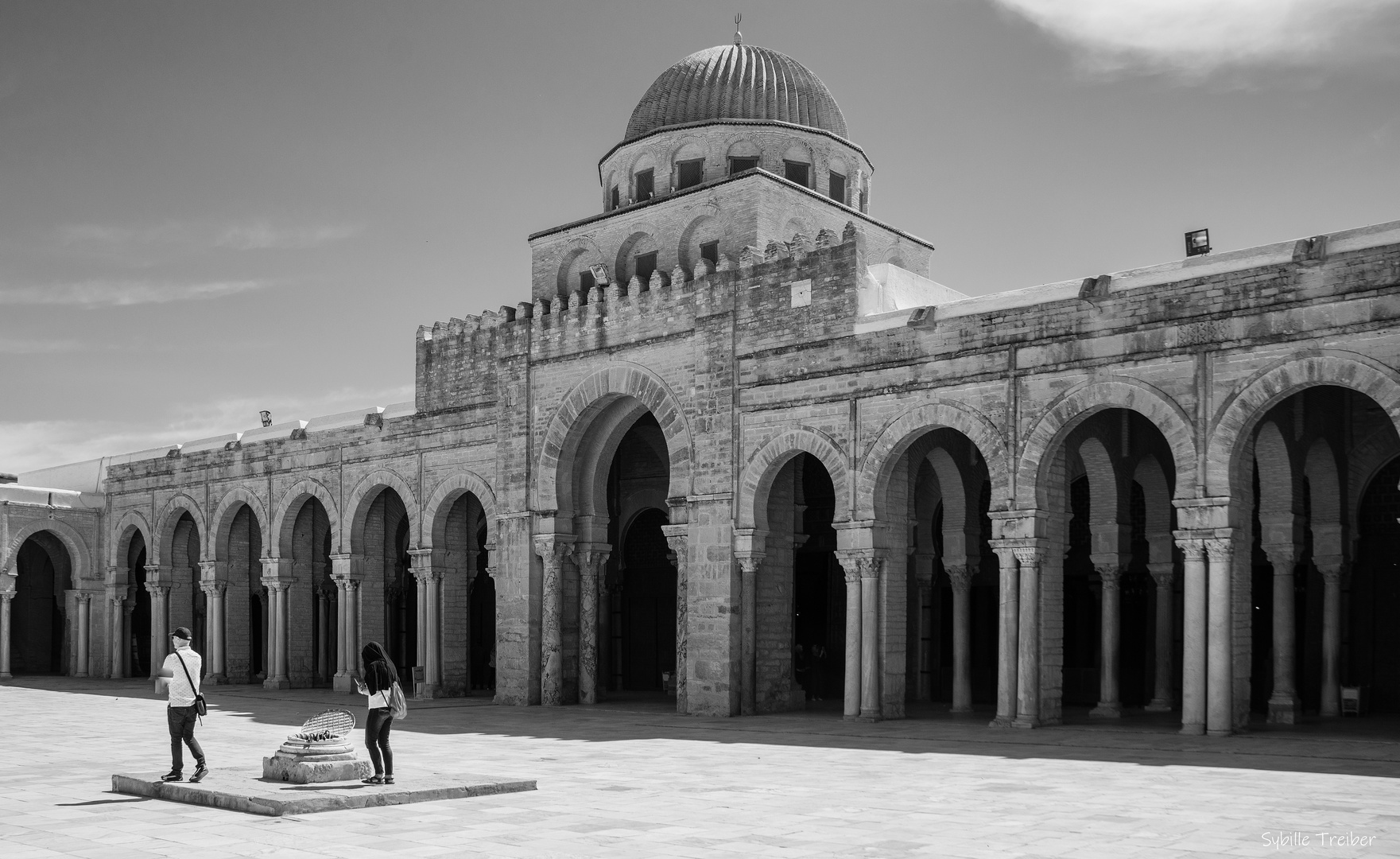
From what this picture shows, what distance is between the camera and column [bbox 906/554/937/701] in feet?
70.8

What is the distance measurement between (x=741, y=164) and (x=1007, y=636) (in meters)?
11.0

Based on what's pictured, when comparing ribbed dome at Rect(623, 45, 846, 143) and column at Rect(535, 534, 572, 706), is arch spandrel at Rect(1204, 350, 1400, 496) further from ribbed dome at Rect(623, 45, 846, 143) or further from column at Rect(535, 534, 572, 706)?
ribbed dome at Rect(623, 45, 846, 143)

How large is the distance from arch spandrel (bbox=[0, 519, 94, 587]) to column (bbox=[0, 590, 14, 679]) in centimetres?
54

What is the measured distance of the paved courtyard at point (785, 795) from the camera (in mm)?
8625

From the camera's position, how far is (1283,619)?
676 inches

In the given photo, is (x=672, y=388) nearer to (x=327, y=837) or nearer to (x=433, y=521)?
(x=433, y=521)

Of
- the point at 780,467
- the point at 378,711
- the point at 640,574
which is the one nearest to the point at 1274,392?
the point at 780,467

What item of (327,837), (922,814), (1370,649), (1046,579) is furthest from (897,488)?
(327,837)

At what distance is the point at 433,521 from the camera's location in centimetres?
2509

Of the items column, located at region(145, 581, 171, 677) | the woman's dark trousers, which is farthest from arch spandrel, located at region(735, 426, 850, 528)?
column, located at region(145, 581, 171, 677)

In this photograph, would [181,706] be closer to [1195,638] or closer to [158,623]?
[1195,638]

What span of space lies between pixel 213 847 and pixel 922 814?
190 inches

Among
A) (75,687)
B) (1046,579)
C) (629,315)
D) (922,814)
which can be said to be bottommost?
(75,687)

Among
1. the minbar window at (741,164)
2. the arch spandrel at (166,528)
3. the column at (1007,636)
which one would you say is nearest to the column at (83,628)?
the arch spandrel at (166,528)
